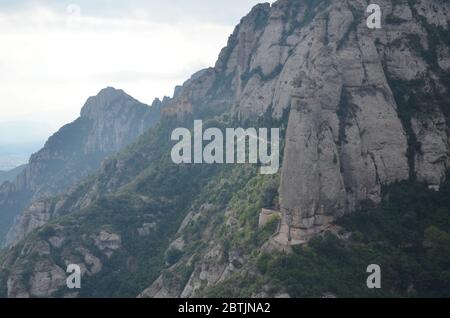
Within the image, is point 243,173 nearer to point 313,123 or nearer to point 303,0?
point 313,123

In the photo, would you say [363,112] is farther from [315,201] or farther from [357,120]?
[315,201]

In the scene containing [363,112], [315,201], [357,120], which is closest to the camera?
[315,201]

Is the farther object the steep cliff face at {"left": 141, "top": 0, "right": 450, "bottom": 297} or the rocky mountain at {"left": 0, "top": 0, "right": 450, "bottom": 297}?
the steep cliff face at {"left": 141, "top": 0, "right": 450, "bottom": 297}

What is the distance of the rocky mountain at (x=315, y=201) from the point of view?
83.4 m

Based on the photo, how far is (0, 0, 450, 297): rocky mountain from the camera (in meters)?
83.4

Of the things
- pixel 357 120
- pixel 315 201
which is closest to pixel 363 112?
pixel 357 120

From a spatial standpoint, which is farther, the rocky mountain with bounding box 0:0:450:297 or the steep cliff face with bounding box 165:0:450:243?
the steep cliff face with bounding box 165:0:450:243

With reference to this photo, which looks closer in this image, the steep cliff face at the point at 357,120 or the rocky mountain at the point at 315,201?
the rocky mountain at the point at 315,201

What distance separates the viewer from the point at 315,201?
87.1 metres

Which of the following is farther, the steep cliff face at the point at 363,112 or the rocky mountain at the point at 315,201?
the steep cliff face at the point at 363,112

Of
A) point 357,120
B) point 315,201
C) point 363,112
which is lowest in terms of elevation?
Result: point 315,201

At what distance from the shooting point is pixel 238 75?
576 ft
